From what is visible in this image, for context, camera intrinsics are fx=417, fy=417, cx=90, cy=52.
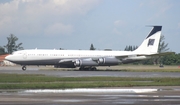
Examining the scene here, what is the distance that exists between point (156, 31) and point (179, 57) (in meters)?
63.0

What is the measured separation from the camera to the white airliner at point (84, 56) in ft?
203

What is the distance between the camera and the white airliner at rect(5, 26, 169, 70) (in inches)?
2434

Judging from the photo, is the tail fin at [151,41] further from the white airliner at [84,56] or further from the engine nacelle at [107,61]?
the engine nacelle at [107,61]

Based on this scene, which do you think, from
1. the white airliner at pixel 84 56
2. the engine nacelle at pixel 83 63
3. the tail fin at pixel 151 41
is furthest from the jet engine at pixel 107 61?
the tail fin at pixel 151 41

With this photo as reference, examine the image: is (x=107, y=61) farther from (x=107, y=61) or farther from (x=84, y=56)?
(x=84, y=56)

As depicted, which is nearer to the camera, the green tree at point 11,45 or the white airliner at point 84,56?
the white airliner at point 84,56

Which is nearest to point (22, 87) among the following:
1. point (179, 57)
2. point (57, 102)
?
point (57, 102)

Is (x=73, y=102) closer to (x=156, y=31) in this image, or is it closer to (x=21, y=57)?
(x=21, y=57)

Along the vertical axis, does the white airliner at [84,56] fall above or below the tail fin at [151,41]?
below

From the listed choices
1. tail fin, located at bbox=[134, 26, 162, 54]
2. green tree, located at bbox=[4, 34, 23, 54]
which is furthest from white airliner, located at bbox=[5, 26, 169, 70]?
green tree, located at bbox=[4, 34, 23, 54]

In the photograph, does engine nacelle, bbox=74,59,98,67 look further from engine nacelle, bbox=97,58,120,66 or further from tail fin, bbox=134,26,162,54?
tail fin, bbox=134,26,162,54

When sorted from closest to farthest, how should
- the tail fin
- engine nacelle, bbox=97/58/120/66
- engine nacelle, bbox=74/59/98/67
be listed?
engine nacelle, bbox=74/59/98/67
engine nacelle, bbox=97/58/120/66
the tail fin

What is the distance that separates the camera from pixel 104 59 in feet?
213

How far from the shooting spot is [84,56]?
65000mm
